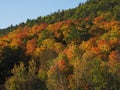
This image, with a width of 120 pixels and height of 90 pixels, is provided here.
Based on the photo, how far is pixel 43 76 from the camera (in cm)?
11719

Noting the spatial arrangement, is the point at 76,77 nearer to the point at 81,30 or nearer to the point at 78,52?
the point at 78,52

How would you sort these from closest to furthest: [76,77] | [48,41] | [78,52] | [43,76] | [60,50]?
[76,77] → [43,76] → [78,52] → [60,50] → [48,41]

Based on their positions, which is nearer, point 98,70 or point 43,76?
point 98,70

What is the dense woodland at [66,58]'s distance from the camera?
309 feet

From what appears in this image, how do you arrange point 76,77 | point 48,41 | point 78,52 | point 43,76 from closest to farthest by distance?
1. point 76,77
2. point 43,76
3. point 78,52
4. point 48,41

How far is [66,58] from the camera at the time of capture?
137750 millimetres

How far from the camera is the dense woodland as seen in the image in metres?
94.1

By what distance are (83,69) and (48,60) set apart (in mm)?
39517

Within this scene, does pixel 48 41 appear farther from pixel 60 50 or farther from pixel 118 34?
pixel 118 34

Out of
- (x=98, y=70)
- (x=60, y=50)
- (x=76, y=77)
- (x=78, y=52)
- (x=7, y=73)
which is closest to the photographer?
(x=98, y=70)

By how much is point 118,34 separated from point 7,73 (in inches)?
2041

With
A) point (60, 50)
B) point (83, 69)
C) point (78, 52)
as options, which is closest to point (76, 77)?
point (83, 69)

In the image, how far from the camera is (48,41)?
179750 mm

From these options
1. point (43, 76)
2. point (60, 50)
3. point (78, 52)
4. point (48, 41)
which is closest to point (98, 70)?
point (43, 76)
